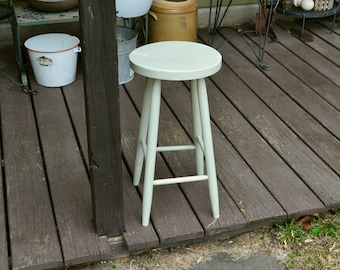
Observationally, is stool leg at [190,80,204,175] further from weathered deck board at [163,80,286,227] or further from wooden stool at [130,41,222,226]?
weathered deck board at [163,80,286,227]

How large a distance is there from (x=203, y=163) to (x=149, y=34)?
1550 mm

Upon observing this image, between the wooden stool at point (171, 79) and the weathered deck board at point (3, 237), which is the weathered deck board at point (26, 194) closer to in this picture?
the weathered deck board at point (3, 237)

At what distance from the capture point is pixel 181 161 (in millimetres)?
2715

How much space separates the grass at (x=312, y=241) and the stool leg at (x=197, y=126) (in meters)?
0.42

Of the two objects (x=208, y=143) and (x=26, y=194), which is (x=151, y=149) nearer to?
(x=208, y=143)

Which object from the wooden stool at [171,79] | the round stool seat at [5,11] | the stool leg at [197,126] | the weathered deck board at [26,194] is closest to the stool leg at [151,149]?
the wooden stool at [171,79]

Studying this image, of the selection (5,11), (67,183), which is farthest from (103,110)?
(5,11)

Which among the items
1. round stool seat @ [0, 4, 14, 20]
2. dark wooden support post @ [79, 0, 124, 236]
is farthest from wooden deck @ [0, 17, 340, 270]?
round stool seat @ [0, 4, 14, 20]

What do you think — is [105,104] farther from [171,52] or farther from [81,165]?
[81,165]

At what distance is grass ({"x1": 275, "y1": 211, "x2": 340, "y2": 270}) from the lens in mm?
2303

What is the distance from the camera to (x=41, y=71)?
3322 millimetres

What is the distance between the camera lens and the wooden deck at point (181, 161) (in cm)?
226

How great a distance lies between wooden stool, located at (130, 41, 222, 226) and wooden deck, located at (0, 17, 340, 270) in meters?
0.15

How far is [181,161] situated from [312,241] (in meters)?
0.70
